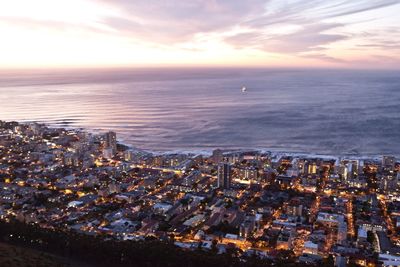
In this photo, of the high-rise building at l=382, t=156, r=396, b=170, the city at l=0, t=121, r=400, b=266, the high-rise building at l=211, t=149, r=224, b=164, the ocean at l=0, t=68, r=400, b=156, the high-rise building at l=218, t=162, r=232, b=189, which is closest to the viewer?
the city at l=0, t=121, r=400, b=266

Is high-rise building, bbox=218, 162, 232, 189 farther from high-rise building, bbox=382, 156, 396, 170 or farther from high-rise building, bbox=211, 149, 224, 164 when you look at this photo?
high-rise building, bbox=382, 156, 396, 170

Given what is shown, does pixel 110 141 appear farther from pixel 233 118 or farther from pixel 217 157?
pixel 233 118

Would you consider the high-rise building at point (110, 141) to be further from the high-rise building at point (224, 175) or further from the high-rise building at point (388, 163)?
the high-rise building at point (388, 163)

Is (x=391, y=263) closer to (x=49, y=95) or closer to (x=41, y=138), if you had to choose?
(x=41, y=138)

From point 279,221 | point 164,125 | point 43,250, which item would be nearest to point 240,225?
point 279,221

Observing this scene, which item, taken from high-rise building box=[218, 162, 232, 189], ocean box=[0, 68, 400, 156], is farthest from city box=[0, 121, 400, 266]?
ocean box=[0, 68, 400, 156]
